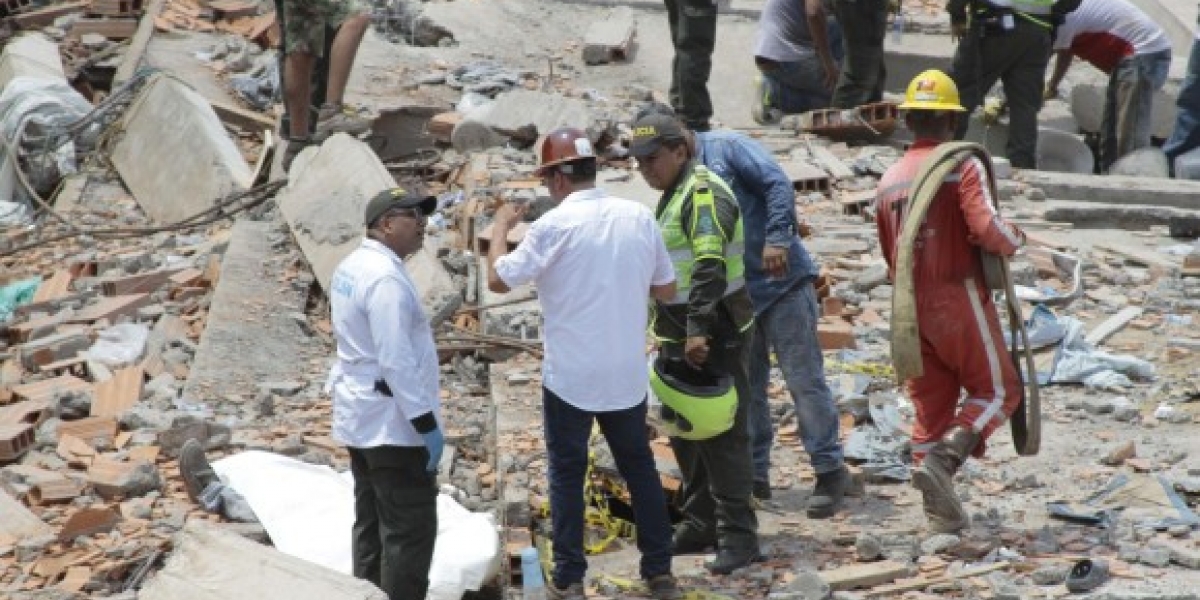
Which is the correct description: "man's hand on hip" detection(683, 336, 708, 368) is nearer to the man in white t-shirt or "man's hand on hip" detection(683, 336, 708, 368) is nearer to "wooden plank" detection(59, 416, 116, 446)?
"wooden plank" detection(59, 416, 116, 446)

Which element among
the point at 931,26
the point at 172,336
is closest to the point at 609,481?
the point at 172,336

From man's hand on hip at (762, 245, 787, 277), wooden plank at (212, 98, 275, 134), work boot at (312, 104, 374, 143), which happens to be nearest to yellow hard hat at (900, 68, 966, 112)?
man's hand on hip at (762, 245, 787, 277)

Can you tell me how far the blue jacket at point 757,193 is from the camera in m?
7.25

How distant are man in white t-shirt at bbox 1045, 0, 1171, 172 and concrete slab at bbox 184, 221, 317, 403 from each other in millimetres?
6103

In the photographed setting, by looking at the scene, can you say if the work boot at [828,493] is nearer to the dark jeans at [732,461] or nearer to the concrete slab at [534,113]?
the dark jeans at [732,461]

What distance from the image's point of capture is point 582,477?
6.63 m

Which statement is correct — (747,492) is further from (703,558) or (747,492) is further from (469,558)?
(469,558)

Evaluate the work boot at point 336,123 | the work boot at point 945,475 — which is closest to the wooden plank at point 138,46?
the work boot at point 336,123

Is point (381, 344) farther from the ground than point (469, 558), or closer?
farther from the ground

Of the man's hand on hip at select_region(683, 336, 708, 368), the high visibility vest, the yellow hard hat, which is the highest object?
the yellow hard hat

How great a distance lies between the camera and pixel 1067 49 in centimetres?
1400

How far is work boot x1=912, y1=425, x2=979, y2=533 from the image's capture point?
699cm

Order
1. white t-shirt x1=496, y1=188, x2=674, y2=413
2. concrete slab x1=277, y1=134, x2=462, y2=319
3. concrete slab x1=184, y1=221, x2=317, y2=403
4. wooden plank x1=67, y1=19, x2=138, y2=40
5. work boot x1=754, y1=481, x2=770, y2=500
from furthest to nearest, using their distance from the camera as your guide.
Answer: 1. wooden plank x1=67, y1=19, x2=138, y2=40
2. concrete slab x1=277, y1=134, x2=462, y2=319
3. concrete slab x1=184, y1=221, x2=317, y2=403
4. work boot x1=754, y1=481, x2=770, y2=500
5. white t-shirt x1=496, y1=188, x2=674, y2=413

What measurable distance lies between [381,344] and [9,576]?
2.23m
